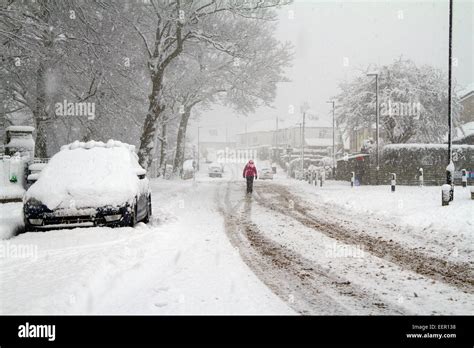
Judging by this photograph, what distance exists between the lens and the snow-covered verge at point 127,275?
4.30 meters

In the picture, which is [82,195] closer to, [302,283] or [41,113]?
[302,283]

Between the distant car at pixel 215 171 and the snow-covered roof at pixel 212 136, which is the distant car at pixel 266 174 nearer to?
the distant car at pixel 215 171

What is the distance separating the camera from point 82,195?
295 inches

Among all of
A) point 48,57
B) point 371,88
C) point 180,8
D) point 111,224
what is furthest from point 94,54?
point 371,88

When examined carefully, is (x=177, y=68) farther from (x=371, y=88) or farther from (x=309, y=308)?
(x=309, y=308)

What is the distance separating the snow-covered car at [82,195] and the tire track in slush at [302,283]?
2.36m

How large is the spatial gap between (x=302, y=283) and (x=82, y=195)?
14.8ft

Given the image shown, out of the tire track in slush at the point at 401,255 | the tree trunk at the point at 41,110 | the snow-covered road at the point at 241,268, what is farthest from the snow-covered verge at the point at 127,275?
the tree trunk at the point at 41,110

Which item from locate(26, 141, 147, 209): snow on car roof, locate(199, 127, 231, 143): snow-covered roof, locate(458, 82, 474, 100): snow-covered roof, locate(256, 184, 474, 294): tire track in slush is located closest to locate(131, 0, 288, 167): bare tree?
locate(26, 141, 147, 209): snow on car roof

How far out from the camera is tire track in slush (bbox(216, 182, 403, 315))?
14.5 ft

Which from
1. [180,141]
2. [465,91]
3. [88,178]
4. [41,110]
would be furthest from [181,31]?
[465,91]
